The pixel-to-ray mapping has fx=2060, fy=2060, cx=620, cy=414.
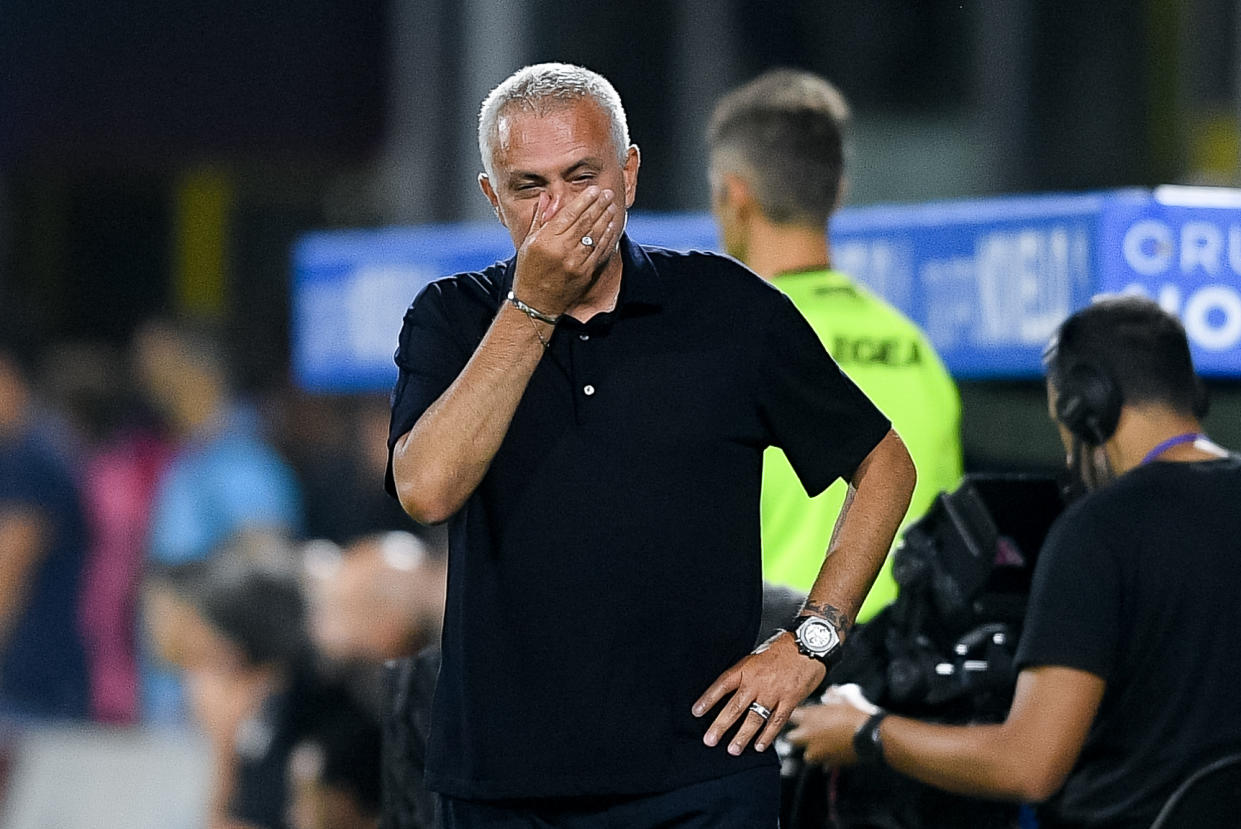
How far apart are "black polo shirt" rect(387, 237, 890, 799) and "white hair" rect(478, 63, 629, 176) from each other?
0.73ft

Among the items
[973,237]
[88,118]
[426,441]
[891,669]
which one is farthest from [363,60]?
[426,441]

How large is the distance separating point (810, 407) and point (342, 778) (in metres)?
2.46

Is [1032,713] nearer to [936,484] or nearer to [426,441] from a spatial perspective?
[936,484]

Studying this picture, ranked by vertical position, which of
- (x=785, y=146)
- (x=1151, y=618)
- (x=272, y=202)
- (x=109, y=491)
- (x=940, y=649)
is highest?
(x=785, y=146)

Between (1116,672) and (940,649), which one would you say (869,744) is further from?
(1116,672)

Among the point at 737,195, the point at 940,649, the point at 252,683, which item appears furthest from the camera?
the point at 252,683

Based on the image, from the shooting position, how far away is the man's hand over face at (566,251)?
247 centimetres

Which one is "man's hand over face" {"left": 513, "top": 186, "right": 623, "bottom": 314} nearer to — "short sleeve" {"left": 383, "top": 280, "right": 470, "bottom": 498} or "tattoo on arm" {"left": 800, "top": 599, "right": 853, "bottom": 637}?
"short sleeve" {"left": 383, "top": 280, "right": 470, "bottom": 498}

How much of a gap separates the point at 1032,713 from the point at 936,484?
2.16 feet

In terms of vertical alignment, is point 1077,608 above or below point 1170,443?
below

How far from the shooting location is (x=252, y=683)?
20.2ft

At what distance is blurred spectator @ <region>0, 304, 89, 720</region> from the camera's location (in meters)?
7.79

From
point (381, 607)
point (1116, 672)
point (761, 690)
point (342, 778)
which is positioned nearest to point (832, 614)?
point (761, 690)

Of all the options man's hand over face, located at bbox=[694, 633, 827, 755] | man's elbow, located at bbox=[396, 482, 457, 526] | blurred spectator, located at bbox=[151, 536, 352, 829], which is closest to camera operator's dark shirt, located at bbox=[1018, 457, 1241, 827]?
man's hand over face, located at bbox=[694, 633, 827, 755]
